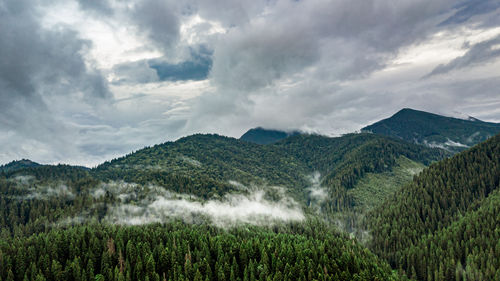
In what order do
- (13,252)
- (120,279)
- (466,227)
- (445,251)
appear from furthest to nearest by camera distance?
(466,227)
(445,251)
(13,252)
(120,279)

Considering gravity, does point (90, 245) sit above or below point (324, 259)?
above

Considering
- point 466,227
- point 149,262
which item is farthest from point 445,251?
point 149,262

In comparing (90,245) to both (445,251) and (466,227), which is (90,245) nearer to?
(445,251)

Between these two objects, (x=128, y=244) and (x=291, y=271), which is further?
(x=128, y=244)

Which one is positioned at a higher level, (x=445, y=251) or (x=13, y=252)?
(x=13, y=252)

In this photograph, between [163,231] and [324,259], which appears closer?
[324,259]

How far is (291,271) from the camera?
129625 millimetres

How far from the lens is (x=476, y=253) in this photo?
16075 cm

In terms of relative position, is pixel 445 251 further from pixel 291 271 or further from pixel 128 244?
pixel 128 244

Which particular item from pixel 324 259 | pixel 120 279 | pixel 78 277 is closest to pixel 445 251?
pixel 324 259

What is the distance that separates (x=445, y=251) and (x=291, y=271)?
398ft

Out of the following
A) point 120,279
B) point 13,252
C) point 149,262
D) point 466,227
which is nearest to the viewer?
point 120,279

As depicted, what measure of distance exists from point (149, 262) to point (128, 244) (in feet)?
77.0

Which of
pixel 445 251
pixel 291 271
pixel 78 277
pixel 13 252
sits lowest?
pixel 445 251
